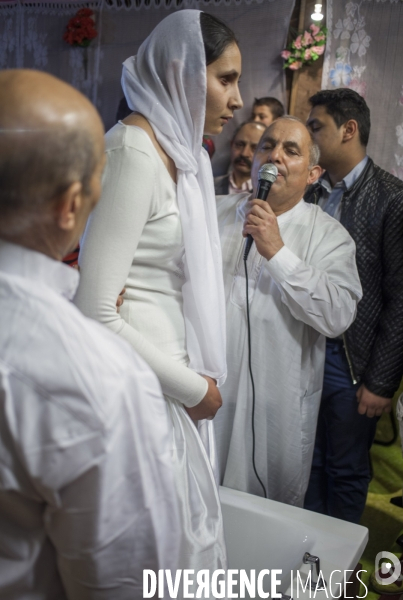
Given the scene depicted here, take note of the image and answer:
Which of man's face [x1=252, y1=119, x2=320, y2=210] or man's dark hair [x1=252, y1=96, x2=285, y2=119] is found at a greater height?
man's dark hair [x1=252, y1=96, x2=285, y2=119]

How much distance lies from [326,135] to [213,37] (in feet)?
4.30

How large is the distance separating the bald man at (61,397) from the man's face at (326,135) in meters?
1.90

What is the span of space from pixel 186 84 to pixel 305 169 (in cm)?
94

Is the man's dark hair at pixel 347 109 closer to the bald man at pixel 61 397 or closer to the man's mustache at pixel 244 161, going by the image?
the man's mustache at pixel 244 161

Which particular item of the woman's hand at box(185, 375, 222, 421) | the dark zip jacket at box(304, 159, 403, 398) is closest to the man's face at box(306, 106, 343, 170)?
the dark zip jacket at box(304, 159, 403, 398)

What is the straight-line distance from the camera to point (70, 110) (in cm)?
65

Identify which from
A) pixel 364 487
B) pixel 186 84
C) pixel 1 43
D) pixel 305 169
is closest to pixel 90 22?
pixel 1 43

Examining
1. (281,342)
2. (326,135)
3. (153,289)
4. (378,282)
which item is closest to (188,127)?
(153,289)

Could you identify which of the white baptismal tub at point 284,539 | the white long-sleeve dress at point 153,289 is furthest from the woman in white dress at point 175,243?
the white baptismal tub at point 284,539

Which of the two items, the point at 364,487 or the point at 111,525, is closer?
the point at 111,525

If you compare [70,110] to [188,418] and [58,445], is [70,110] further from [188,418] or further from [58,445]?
[188,418]

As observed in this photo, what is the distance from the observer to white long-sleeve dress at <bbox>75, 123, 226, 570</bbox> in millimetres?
1119

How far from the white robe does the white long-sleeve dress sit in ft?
2.38

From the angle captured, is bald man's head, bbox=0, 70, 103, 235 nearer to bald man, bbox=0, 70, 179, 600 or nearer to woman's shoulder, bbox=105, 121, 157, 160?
bald man, bbox=0, 70, 179, 600
